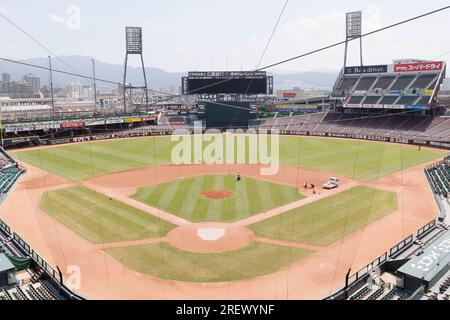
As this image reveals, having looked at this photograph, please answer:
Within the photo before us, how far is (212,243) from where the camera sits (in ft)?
70.5

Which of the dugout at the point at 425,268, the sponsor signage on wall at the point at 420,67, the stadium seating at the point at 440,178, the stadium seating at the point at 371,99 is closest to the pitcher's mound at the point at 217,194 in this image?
the dugout at the point at 425,268

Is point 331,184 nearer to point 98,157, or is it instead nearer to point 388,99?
point 98,157

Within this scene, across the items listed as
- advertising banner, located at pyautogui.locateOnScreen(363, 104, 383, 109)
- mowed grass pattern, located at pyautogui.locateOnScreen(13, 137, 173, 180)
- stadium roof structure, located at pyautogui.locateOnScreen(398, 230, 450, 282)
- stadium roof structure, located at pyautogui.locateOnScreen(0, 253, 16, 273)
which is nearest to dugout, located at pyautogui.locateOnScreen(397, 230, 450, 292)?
stadium roof structure, located at pyautogui.locateOnScreen(398, 230, 450, 282)

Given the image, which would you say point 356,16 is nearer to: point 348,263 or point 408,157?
point 408,157

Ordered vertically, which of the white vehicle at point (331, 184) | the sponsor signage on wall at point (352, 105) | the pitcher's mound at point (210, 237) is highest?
the sponsor signage on wall at point (352, 105)

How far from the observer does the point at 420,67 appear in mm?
71000

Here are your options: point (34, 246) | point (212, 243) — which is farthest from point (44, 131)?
point (212, 243)

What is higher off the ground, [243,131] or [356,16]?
[356,16]

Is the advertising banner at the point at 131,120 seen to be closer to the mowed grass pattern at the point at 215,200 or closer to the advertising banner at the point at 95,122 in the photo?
the advertising banner at the point at 95,122

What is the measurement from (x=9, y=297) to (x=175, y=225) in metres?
11.2

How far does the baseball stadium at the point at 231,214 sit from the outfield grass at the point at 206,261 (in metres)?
0.10

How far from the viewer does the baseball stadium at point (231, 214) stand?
16281 mm

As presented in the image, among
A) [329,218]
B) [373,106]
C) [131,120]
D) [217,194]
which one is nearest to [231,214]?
[217,194]

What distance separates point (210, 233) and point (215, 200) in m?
6.99
